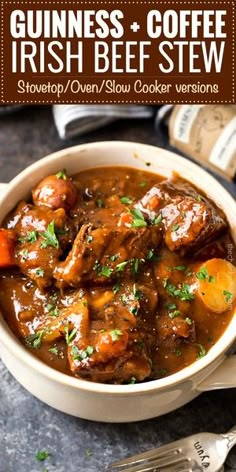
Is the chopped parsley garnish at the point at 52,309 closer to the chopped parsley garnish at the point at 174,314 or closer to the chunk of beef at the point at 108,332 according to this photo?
the chunk of beef at the point at 108,332

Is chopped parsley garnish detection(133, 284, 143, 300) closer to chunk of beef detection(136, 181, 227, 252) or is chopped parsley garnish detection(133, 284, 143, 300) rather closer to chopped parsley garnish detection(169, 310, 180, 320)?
chopped parsley garnish detection(169, 310, 180, 320)

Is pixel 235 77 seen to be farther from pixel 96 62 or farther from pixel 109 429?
pixel 109 429

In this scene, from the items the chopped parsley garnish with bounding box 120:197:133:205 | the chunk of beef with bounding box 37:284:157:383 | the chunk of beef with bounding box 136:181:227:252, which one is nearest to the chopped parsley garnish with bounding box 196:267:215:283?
the chunk of beef with bounding box 136:181:227:252

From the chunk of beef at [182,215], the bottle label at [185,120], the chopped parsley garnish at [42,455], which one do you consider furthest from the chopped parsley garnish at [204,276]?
the bottle label at [185,120]

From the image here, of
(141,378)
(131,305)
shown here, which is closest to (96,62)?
(131,305)


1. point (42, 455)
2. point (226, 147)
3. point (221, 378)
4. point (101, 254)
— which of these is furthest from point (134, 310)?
point (226, 147)
